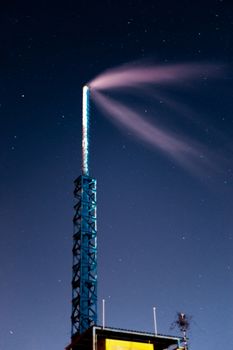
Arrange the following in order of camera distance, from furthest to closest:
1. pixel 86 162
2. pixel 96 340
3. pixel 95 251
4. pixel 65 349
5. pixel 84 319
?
pixel 86 162
pixel 95 251
pixel 84 319
pixel 65 349
pixel 96 340

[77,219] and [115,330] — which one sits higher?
[77,219]

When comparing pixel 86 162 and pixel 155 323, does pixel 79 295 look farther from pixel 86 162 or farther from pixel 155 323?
pixel 155 323

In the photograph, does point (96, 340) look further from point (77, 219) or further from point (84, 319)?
point (77, 219)

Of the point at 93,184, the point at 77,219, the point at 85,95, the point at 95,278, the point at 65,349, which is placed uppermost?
the point at 85,95

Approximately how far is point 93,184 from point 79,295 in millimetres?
15396

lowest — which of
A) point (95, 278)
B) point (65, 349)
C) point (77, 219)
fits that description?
point (65, 349)

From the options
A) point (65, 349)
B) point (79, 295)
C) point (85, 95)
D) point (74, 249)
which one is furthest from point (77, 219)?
point (65, 349)

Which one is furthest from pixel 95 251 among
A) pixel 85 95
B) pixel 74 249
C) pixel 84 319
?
pixel 85 95

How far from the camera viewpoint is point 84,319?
213 feet

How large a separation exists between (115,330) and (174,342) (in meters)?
4.70

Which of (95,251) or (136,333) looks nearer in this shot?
(136,333)

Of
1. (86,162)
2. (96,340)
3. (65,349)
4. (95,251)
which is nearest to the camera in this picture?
(96,340)

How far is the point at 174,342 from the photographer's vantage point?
3775cm

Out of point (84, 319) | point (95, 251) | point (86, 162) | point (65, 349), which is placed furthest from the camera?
point (86, 162)
